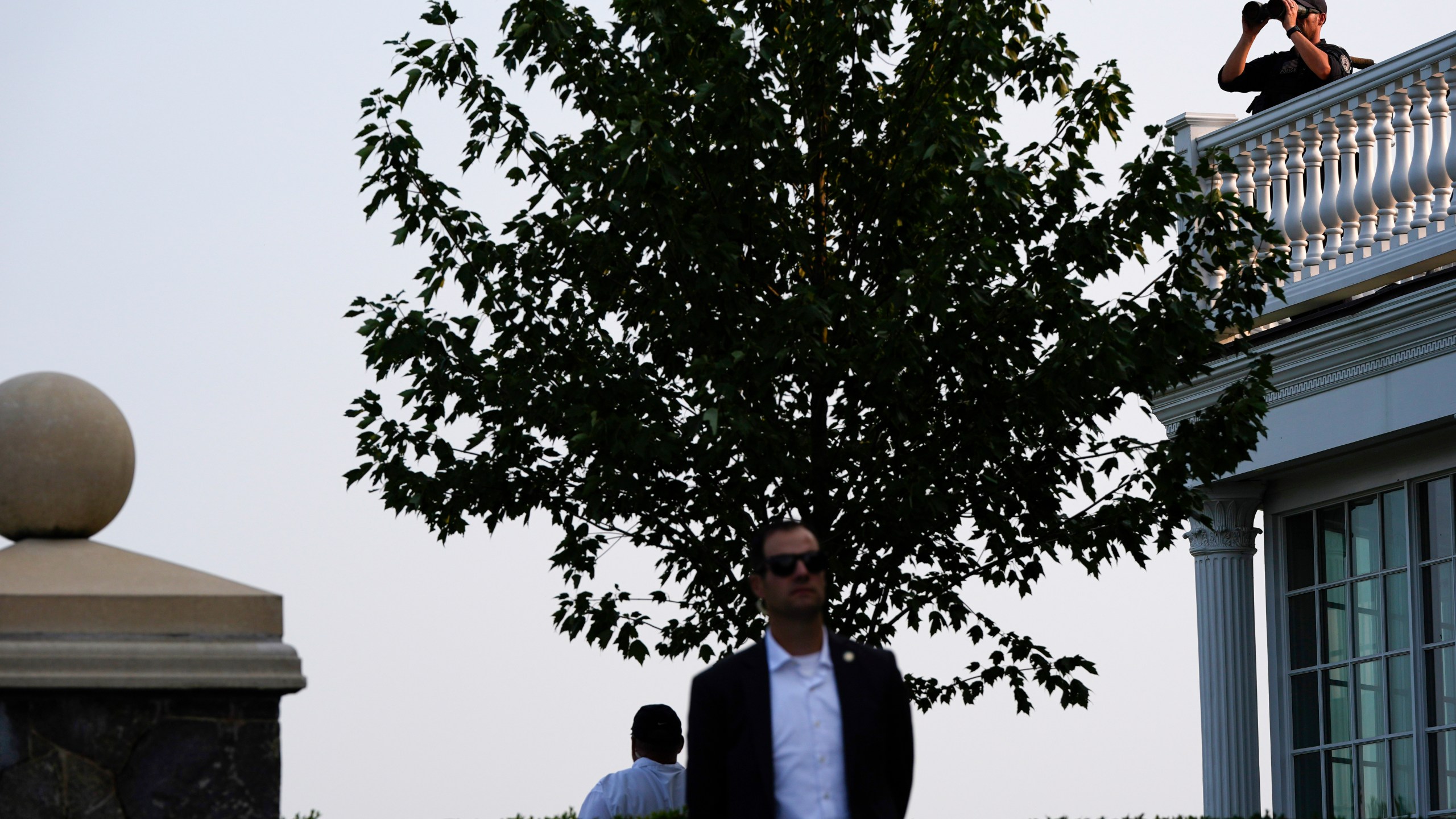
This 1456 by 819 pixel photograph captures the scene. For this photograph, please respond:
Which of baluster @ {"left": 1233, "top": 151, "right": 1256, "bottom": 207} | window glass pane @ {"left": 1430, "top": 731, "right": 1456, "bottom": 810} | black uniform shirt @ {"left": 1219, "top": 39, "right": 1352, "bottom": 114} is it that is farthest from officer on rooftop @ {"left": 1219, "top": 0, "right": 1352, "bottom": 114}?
window glass pane @ {"left": 1430, "top": 731, "right": 1456, "bottom": 810}

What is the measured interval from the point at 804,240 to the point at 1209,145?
3.49 metres

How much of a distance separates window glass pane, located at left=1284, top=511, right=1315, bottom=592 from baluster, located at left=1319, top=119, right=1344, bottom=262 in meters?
1.90

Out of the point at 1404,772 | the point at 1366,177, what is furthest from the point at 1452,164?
the point at 1404,772

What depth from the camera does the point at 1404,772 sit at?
37.7 ft

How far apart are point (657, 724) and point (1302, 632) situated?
5.54 m

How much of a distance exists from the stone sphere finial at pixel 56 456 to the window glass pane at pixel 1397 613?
8.22 m

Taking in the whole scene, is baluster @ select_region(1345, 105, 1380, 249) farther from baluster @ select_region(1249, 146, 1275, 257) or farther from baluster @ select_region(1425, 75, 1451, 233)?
baluster @ select_region(1249, 146, 1275, 257)

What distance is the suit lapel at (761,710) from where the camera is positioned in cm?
489

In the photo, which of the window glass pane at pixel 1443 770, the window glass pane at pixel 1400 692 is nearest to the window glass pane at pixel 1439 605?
the window glass pane at pixel 1400 692

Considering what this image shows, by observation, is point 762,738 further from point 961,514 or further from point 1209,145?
point 1209,145

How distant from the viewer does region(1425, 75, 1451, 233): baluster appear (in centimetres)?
1089

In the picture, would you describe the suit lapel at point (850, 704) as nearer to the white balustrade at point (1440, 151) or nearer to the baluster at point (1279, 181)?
the white balustrade at point (1440, 151)

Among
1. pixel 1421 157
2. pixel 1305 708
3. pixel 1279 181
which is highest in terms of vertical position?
pixel 1279 181

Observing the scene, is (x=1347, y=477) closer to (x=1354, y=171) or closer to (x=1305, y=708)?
(x=1305, y=708)
